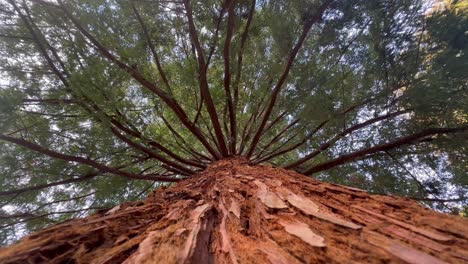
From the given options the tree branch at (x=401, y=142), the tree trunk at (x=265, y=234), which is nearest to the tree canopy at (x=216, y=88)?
the tree branch at (x=401, y=142)

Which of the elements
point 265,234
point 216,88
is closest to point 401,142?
point 216,88

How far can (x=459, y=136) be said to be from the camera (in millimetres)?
3301

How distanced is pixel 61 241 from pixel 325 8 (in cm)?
354

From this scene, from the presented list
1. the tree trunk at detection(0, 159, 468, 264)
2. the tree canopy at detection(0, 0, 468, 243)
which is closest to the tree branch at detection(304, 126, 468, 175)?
the tree canopy at detection(0, 0, 468, 243)

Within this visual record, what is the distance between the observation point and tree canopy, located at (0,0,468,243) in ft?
9.91

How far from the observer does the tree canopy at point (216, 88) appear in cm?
302

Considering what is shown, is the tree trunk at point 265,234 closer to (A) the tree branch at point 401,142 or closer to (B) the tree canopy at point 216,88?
(B) the tree canopy at point 216,88

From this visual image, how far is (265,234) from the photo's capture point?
3.17 ft

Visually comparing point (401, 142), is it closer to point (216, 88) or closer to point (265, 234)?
point (216, 88)

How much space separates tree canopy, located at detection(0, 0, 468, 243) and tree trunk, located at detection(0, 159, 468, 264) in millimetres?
1948

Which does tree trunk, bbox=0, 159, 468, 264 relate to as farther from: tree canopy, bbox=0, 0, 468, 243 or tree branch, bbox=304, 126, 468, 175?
tree branch, bbox=304, 126, 468, 175

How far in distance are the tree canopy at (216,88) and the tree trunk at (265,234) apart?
6.39 feet

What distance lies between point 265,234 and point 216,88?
3.22 metres

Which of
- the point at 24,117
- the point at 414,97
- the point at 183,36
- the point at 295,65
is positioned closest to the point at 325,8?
the point at 295,65
